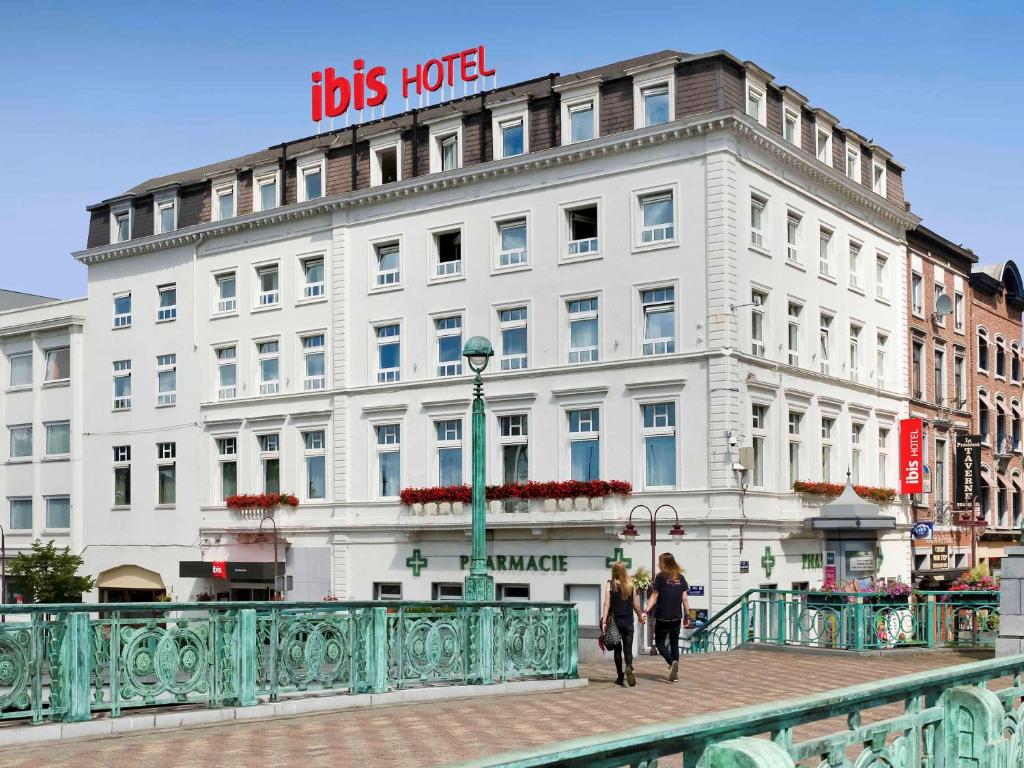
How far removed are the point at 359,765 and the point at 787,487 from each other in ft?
97.6

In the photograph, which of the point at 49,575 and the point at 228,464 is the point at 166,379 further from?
the point at 49,575

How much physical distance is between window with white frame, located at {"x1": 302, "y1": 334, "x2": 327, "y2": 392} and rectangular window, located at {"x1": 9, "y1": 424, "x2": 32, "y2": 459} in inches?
581

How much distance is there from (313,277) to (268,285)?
2234mm

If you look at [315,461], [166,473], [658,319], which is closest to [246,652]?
[658,319]

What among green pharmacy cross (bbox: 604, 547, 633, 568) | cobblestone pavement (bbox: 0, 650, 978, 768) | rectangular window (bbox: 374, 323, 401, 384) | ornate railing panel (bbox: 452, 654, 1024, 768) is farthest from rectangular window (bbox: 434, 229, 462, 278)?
ornate railing panel (bbox: 452, 654, 1024, 768)

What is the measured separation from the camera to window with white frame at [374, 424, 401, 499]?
42719 millimetres

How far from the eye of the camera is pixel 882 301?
4550cm

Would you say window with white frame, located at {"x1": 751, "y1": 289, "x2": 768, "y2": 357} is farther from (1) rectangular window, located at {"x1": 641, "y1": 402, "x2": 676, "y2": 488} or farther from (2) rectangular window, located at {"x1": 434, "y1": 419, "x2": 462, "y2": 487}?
(2) rectangular window, located at {"x1": 434, "y1": 419, "x2": 462, "y2": 487}

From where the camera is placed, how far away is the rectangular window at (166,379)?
160 feet

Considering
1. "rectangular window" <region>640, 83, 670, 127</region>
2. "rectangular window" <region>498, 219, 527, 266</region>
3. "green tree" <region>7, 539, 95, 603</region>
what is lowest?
"green tree" <region>7, 539, 95, 603</region>

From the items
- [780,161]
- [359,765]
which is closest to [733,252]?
[780,161]

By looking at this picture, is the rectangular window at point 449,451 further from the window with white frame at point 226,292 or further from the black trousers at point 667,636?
the black trousers at point 667,636

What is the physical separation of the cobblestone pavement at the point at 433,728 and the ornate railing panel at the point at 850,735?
4888 millimetres

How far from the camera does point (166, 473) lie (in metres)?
48.8
